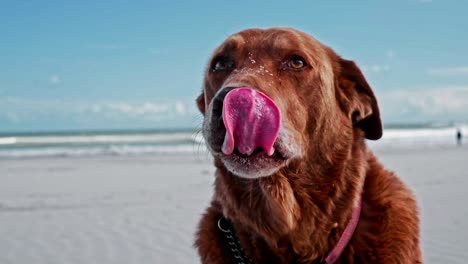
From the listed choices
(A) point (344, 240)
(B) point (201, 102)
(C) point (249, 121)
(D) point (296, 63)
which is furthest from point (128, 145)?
(C) point (249, 121)

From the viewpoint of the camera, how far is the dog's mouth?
8.55ft

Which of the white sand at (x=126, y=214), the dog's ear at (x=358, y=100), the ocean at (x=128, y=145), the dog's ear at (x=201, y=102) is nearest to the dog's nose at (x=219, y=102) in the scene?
the dog's ear at (x=358, y=100)

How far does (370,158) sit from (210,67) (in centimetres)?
121

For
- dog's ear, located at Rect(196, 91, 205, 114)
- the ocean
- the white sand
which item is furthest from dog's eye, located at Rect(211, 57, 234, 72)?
the ocean

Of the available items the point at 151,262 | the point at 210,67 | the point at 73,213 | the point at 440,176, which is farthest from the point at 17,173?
the point at 210,67

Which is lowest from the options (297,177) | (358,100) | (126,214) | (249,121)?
(126,214)

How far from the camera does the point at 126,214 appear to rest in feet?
26.6

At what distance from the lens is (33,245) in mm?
6473

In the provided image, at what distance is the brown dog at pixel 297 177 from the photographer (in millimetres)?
2846

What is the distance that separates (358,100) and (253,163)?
105 centimetres

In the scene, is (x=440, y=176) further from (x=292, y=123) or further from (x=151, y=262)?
(x=292, y=123)

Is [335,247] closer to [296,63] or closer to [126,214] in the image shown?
[296,63]

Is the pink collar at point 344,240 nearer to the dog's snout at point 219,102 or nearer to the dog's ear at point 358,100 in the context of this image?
the dog's ear at point 358,100

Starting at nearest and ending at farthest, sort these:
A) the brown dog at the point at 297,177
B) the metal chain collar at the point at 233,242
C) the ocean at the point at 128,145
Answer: the brown dog at the point at 297,177 < the metal chain collar at the point at 233,242 < the ocean at the point at 128,145
